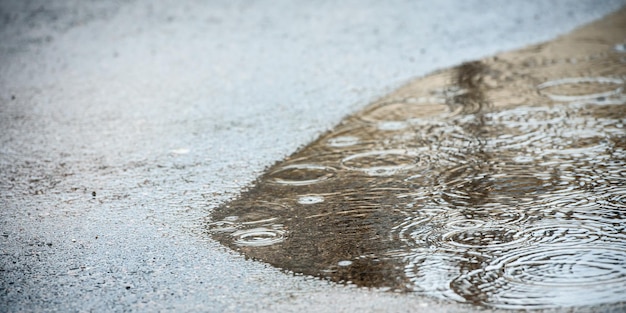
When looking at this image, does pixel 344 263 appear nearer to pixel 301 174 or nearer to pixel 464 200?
pixel 464 200

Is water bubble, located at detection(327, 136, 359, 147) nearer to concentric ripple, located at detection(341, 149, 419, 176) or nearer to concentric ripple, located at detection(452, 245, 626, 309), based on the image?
concentric ripple, located at detection(341, 149, 419, 176)

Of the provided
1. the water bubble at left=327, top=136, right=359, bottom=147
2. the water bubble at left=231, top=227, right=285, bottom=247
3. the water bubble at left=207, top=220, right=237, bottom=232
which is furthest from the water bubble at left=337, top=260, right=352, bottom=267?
the water bubble at left=327, top=136, right=359, bottom=147

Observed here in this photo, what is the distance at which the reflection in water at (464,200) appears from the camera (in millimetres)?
3166

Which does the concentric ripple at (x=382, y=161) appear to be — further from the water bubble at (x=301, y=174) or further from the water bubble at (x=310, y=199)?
the water bubble at (x=310, y=199)

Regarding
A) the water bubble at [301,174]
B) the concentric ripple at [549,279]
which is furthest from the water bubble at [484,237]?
the water bubble at [301,174]

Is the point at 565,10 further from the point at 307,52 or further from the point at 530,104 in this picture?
the point at 530,104

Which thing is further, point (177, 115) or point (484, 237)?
point (177, 115)

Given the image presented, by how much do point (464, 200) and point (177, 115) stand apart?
107 inches

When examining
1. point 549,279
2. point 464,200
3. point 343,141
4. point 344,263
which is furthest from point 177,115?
point 549,279

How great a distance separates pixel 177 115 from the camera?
5.96 m

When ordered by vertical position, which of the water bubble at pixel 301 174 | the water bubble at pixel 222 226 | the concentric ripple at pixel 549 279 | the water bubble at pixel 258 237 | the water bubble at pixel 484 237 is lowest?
the concentric ripple at pixel 549 279

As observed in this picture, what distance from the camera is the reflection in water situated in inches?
125

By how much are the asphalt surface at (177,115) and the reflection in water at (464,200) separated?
7.6 inches

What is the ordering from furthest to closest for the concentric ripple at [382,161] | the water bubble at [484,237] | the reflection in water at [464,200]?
1. the concentric ripple at [382,161]
2. the water bubble at [484,237]
3. the reflection in water at [464,200]
